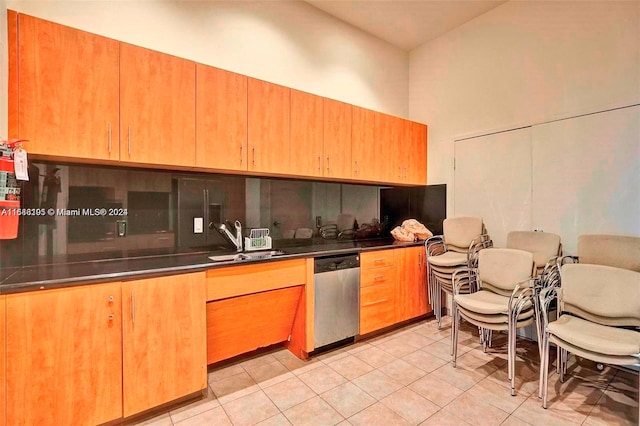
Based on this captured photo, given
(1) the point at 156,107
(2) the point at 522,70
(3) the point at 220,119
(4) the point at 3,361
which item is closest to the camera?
(4) the point at 3,361

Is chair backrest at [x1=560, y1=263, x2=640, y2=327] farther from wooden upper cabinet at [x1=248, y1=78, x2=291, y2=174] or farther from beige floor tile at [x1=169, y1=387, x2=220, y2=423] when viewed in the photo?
beige floor tile at [x1=169, y1=387, x2=220, y2=423]

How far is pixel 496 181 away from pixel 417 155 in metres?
0.95

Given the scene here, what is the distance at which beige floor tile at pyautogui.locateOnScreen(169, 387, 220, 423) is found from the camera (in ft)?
6.11

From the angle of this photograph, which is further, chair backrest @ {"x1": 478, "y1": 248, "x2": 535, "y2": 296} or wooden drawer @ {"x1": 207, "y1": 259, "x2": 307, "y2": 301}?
chair backrest @ {"x1": 478, "y1": 248, "x2": 535, "y2": 296}

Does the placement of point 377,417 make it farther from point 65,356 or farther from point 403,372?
point 65,356

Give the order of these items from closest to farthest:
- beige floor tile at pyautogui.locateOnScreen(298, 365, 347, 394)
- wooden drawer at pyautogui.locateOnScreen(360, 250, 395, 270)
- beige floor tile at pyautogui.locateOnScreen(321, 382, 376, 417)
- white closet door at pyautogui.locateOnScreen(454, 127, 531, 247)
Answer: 1. beige floor tile at pyautogui.locateOnScreen(321, 382, 376, 417)
2. beige floor tile at pyautogui.locateOnScreen(298, 365, 347, 394)
3. wooden drawer at pyautogui.locateOnScreen(360, 250, 395, 270)
4. white closet door at pyautogui.locateOnScreen(454, 127, 531, 247)

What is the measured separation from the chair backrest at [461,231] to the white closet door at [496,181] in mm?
189

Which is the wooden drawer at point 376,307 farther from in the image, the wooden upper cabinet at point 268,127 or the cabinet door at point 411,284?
the wooden upper cabinet at point 268,127

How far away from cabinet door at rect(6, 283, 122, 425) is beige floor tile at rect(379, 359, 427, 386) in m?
1.83

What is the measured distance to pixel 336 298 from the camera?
8.69 feet

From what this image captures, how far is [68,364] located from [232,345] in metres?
1.08

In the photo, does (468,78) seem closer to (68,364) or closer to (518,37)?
(518,37)

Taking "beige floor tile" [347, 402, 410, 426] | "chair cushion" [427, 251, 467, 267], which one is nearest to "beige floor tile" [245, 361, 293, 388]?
"beige floor tile" [347, 402, 410, 426]

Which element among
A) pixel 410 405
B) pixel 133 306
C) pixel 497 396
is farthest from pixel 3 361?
pixel 497 396
